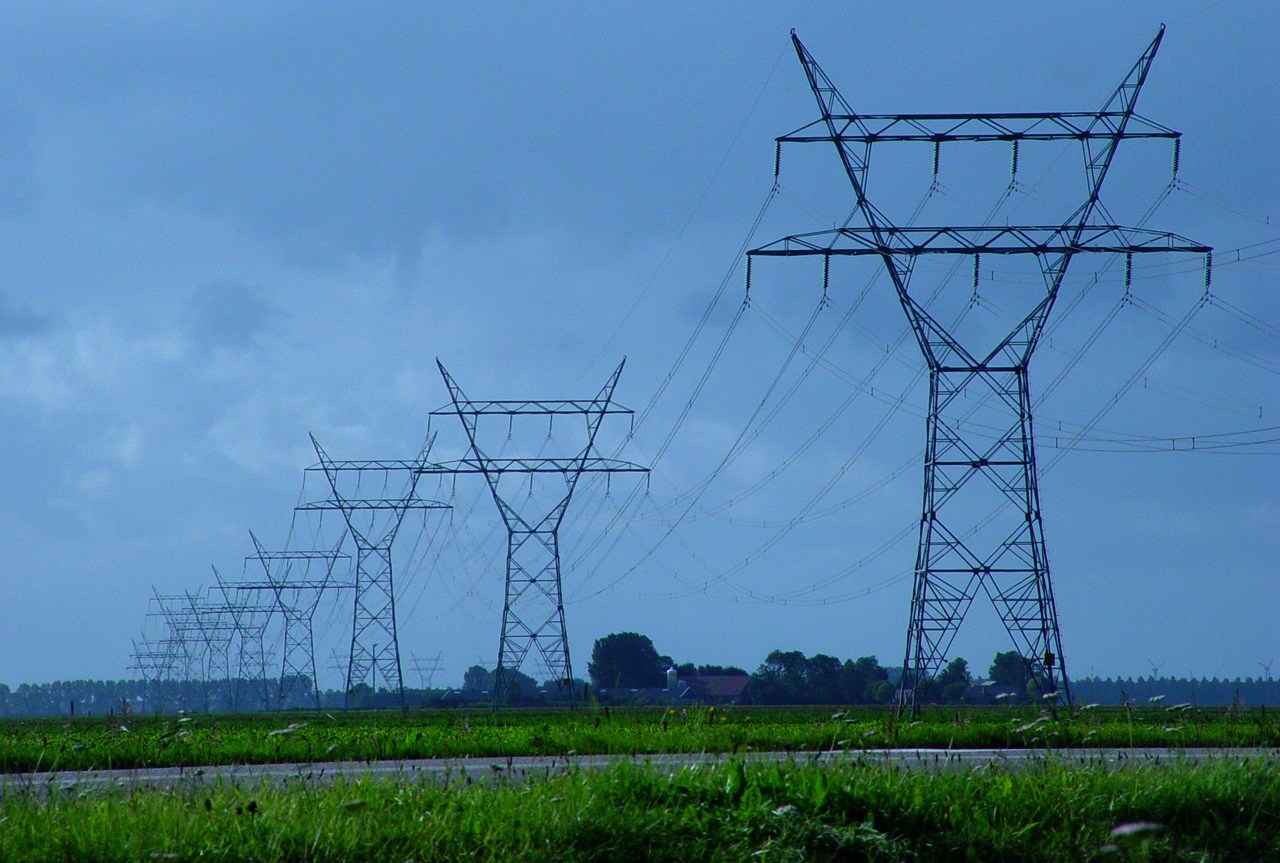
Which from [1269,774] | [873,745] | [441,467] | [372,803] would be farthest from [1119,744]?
[441,467]

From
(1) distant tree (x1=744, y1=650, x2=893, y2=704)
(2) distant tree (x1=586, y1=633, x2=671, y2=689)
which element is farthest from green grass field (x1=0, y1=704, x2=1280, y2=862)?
(2) distant tree (x1=586, y1=633, x2=671, y2=689)

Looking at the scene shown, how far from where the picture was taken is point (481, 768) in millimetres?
13922

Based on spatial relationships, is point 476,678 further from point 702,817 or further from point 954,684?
point 702,817

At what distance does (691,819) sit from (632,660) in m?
135

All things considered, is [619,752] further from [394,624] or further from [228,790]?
[394,624]

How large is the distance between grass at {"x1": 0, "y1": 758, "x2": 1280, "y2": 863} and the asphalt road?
55 centimetres

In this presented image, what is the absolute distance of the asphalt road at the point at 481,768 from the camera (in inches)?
432

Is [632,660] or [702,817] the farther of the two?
[632,660]

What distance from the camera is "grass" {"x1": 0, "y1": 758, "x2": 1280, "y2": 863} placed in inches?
327

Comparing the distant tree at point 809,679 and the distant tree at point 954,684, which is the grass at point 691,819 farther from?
the distant tree at point 809,679

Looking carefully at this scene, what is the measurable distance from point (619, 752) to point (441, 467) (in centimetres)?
3608

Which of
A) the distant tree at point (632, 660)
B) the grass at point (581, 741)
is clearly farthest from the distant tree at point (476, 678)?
the grass at point (581, 741)

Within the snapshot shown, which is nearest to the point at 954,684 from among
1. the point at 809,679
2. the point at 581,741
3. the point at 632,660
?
the point at 809,679

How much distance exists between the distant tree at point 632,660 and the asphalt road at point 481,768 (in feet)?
407
